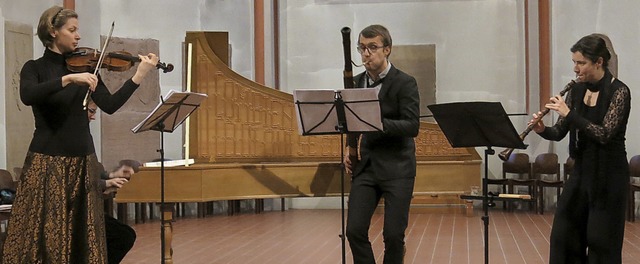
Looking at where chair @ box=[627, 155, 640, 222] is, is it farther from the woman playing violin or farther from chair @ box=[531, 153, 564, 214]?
the woman playing violin

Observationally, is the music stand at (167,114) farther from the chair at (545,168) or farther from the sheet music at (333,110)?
the chair at (545,168)

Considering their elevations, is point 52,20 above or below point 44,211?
above

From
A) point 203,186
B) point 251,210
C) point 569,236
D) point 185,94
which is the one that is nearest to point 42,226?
point 185,94

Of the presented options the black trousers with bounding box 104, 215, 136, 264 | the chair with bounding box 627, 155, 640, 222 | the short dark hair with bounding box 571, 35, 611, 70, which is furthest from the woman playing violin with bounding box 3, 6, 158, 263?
the chair with bounding box 627, 155, 640, 222

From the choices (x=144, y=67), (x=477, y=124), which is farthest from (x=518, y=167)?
(x=144, y=67)

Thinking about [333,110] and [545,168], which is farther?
[545,168]

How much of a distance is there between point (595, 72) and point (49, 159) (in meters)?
2.73

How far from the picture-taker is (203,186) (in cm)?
573

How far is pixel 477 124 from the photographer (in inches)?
176

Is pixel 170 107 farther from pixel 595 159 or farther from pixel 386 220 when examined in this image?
pixel 595 159

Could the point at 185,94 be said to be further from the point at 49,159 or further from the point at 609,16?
the point at 609,16

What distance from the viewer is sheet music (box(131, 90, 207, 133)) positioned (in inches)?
195

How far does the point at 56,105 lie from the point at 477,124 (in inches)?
87.8

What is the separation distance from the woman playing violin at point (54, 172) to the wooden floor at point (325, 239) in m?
3.00
